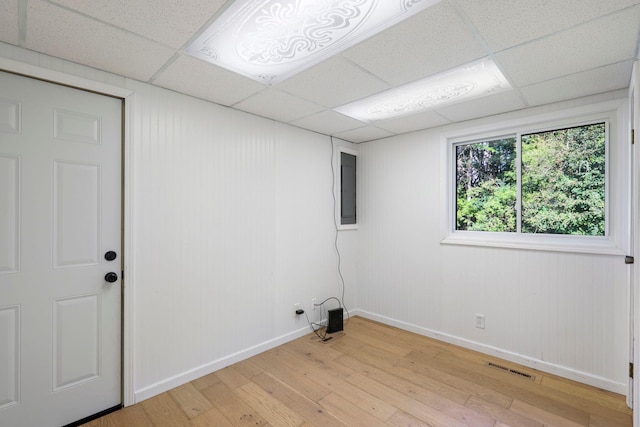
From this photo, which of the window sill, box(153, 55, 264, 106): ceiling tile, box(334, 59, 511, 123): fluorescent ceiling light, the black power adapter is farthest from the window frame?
box(153, 55, 264, 106): ceiling tile

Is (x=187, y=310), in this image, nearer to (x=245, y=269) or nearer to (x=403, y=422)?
(x=245, y=269)

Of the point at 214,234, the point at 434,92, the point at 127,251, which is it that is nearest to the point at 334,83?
the point at 434,92

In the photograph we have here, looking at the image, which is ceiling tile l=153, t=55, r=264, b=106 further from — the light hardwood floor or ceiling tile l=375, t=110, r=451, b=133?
the light hardwood floor

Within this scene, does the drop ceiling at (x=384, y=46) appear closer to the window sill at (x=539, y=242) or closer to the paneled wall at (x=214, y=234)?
the paneled wall at (x=214, y=234)

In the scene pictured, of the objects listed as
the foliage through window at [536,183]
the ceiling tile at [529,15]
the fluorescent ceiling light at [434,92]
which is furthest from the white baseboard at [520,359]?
the ceiling tile at [529,15]

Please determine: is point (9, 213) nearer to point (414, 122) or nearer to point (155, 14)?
point (155, 14)

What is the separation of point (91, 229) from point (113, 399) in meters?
1.23

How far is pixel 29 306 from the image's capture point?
5.94 feet

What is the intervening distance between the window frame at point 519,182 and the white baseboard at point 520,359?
1.03 m

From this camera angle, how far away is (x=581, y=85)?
7.33 ft

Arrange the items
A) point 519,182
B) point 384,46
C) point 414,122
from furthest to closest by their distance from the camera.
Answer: point 414,122 → point 519,182 → point 384,46

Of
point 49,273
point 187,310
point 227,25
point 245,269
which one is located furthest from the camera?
point 245,269

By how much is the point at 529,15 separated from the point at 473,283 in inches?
95.9

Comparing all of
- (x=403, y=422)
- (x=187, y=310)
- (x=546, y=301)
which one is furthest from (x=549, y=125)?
(x=187, y=310)
